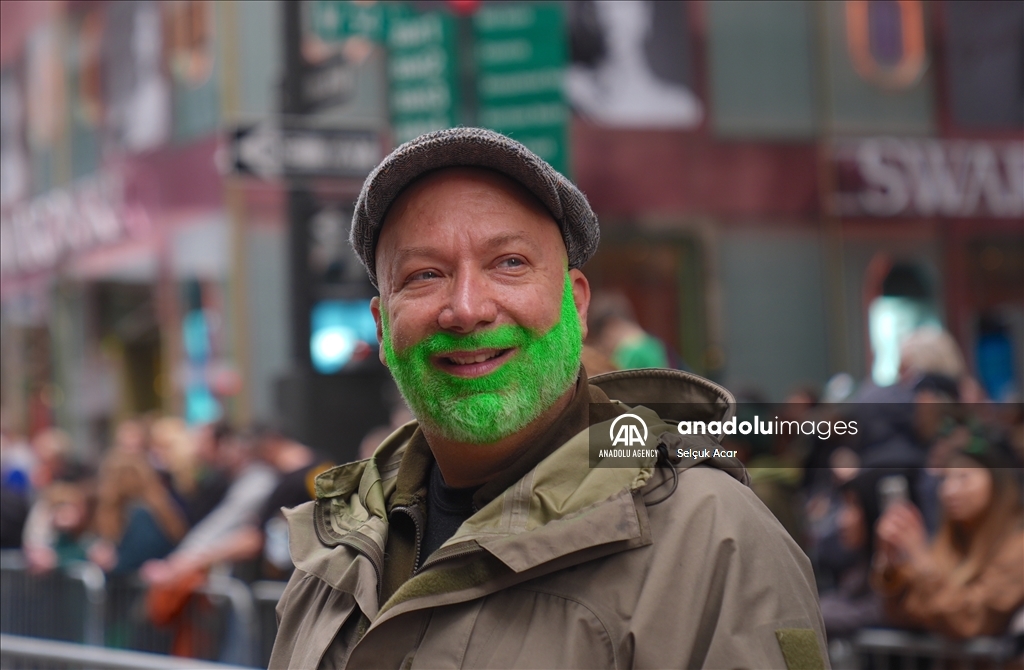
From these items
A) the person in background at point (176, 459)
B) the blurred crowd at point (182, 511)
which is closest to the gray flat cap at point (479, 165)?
the blurred crowd at point (182, 511)

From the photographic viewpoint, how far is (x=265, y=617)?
7.25 metres

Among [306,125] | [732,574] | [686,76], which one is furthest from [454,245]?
[686,76]

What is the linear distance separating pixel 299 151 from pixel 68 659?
3.49 m

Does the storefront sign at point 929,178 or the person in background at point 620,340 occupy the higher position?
the person in background at point 620,340

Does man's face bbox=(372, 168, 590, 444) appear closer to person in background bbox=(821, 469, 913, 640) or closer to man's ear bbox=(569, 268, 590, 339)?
man's ear bbox=(569, 268, 590, 339)

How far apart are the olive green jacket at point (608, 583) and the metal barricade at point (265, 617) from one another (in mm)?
4974

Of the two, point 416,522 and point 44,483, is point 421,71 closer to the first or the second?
point 416,522

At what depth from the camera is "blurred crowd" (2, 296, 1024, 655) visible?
555 centimetres

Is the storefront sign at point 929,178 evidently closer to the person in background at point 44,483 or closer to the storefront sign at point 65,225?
the storefront sign at point 65,225

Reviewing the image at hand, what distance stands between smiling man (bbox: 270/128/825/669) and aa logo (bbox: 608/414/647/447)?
3cm

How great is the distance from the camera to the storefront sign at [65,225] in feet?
62.2

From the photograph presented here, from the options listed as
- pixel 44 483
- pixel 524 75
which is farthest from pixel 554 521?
pixel 44 483

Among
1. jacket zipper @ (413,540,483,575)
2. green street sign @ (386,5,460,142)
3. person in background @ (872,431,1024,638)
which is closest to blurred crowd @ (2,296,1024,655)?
person in background @ (872,431,1024,638)

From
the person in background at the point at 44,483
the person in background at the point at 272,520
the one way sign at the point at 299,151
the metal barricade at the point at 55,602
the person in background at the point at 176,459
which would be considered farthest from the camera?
the person in background at the point at 176,459
